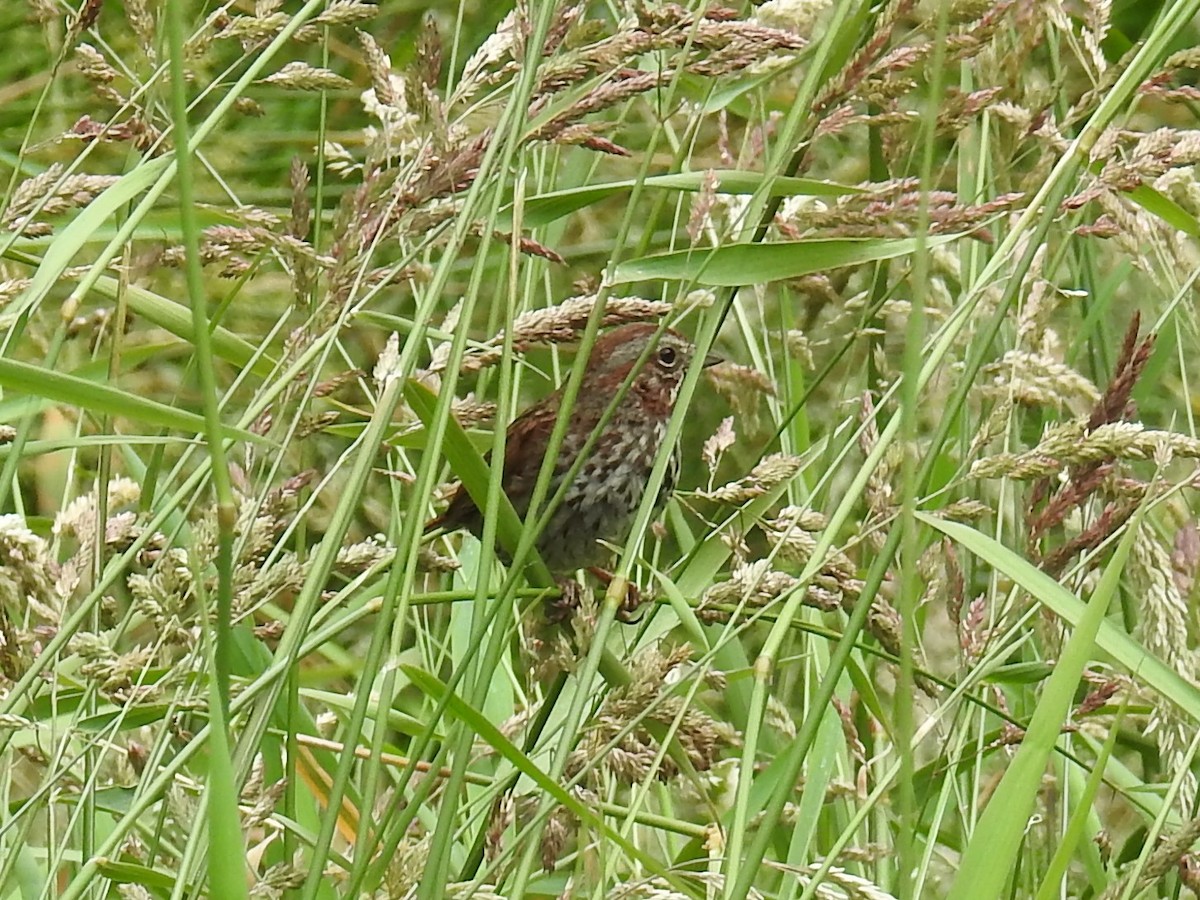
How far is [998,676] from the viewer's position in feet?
5.69

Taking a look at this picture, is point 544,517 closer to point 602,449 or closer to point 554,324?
point 554,324

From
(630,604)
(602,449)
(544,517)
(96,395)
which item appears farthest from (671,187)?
(602,449)

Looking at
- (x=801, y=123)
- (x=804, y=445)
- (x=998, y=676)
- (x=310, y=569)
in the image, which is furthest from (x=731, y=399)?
(x=310, y=569)

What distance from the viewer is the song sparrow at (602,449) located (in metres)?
2.84

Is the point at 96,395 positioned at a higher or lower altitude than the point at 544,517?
higher

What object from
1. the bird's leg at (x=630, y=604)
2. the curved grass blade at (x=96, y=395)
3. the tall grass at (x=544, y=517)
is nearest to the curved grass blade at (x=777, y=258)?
the tall grass at (x=544, y=517)

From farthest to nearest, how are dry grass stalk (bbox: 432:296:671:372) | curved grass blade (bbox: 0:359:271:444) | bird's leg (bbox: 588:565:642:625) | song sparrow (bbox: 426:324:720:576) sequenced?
song sparrow (bbox: 426:324:720:576)
bird's leg (bbox: 588:565:642:625)
dry grass stalk (bbox: 432:296:671:372)
curved grass blade (bbox: 0:359:271:444)

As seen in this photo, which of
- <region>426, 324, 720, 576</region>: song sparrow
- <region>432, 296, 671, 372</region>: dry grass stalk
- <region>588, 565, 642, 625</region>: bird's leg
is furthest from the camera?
<region>426, 324, 720, 576</region>: song sparrow

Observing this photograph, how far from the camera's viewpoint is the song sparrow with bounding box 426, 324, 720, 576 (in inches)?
112

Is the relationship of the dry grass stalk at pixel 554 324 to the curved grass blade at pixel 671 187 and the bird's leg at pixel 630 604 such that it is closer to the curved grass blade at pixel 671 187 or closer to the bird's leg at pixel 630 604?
the curved grass blade at pixel 671 187

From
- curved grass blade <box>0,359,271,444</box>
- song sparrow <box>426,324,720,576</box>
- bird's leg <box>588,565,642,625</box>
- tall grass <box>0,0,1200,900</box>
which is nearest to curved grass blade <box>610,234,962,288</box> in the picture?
tall grass <box>0,0,1200,900</box>

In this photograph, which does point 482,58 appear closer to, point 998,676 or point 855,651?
point 998,676

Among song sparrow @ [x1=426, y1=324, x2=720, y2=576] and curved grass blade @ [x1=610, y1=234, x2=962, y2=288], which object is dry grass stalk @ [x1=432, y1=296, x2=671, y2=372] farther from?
song sparrow @ [x1=426, y1=324, x2=720, y2=576]

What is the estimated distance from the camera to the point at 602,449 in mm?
2887
